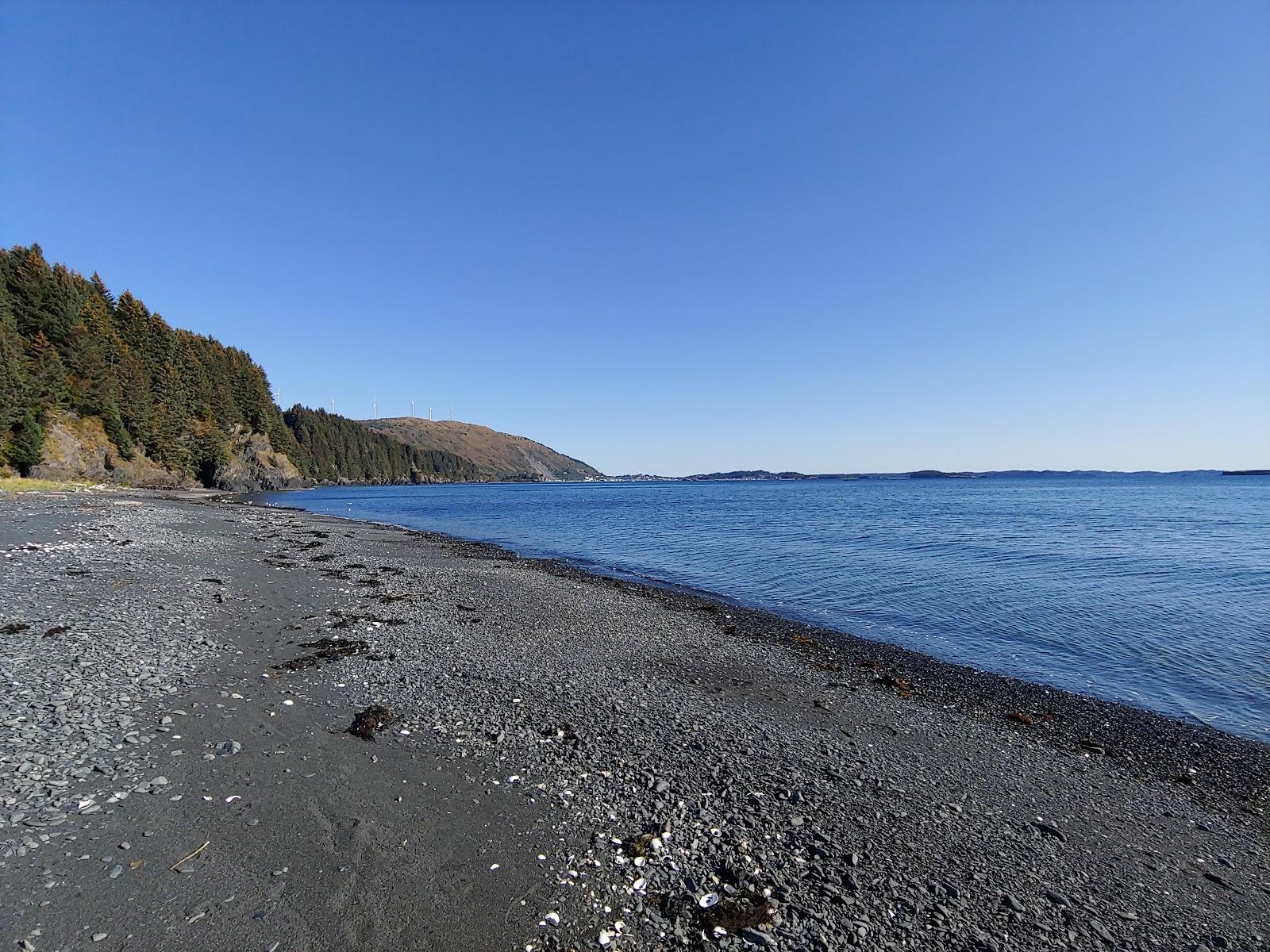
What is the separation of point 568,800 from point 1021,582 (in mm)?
27126

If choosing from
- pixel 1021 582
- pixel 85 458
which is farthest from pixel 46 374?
pixel 1021 582

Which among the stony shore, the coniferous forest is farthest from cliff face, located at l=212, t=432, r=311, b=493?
the stony shore

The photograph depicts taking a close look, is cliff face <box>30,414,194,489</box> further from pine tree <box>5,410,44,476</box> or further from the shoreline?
the shoreline

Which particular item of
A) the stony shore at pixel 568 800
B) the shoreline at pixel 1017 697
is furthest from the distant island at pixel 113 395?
the shoreline at pixel 1017 697

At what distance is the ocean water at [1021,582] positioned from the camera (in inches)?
582

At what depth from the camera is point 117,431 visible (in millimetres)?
67375

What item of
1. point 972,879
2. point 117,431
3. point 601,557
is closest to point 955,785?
point 972,879

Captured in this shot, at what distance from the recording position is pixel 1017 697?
1277cm

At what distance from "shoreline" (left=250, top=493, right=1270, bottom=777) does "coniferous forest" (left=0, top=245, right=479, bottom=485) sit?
68.6 m

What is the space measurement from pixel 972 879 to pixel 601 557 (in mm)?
28955

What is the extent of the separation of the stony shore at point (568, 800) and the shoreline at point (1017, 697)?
0.38 ft

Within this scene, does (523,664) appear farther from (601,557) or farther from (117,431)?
(117,431)

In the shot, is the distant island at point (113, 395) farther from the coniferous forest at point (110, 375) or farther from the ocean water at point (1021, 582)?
the ocean water at point (1021, 582)

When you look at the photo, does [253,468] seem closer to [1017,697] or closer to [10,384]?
[10,384]
